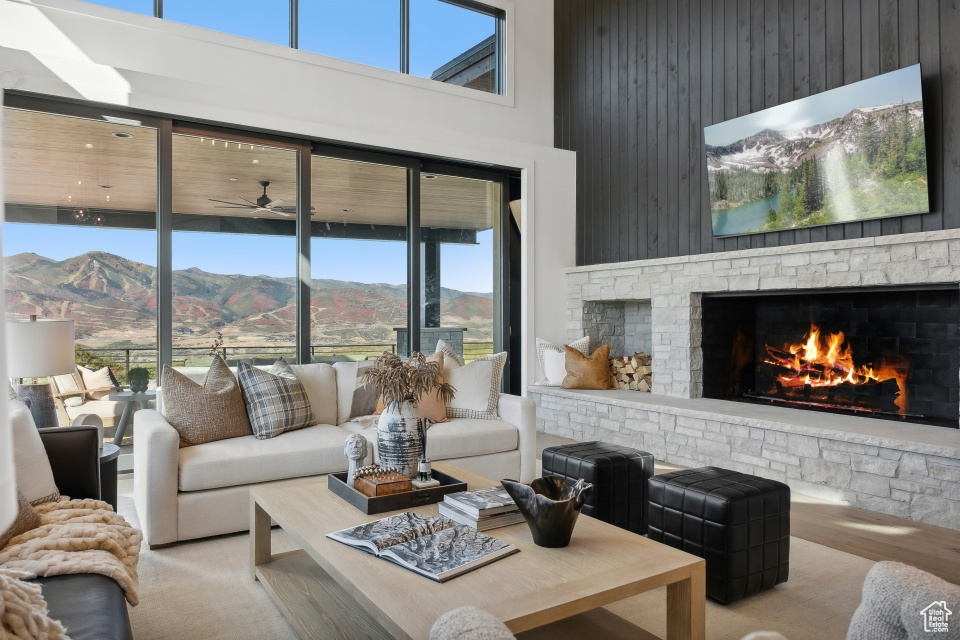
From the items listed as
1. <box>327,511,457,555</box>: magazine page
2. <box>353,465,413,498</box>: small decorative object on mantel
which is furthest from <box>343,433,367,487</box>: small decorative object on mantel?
<box>327,511,457,555</box>: magazine page

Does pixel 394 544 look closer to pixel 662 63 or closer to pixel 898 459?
pixel 898 459

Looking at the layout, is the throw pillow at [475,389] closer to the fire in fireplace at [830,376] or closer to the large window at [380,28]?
the fire in fireplace at [830,376]

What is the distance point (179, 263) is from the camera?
14.7ft

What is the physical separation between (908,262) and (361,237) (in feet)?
12.4

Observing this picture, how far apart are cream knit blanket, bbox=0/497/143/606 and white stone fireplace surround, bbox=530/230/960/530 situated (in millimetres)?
3417

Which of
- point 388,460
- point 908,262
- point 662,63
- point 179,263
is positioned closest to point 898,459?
point 908,262

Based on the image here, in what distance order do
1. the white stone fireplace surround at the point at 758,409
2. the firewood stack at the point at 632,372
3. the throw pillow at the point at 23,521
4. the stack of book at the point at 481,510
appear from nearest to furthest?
the throw pillow at the point at 23,521
the stack of book at the point at 481,510
the white stone fireplace surround at the point at 758,409
the firewood stack at the point at 632,372

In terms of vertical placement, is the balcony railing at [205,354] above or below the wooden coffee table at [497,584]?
above

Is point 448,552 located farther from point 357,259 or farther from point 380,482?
point 357,259

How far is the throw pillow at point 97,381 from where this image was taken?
4.16 metres

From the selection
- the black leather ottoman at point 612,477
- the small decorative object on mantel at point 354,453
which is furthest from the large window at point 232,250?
the black leather ottoman at point 612,477

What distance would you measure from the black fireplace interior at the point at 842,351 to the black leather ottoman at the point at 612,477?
2015 mm

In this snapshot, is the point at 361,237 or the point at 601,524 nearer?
the point at 601,524

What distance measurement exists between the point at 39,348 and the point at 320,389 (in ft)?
4.69
